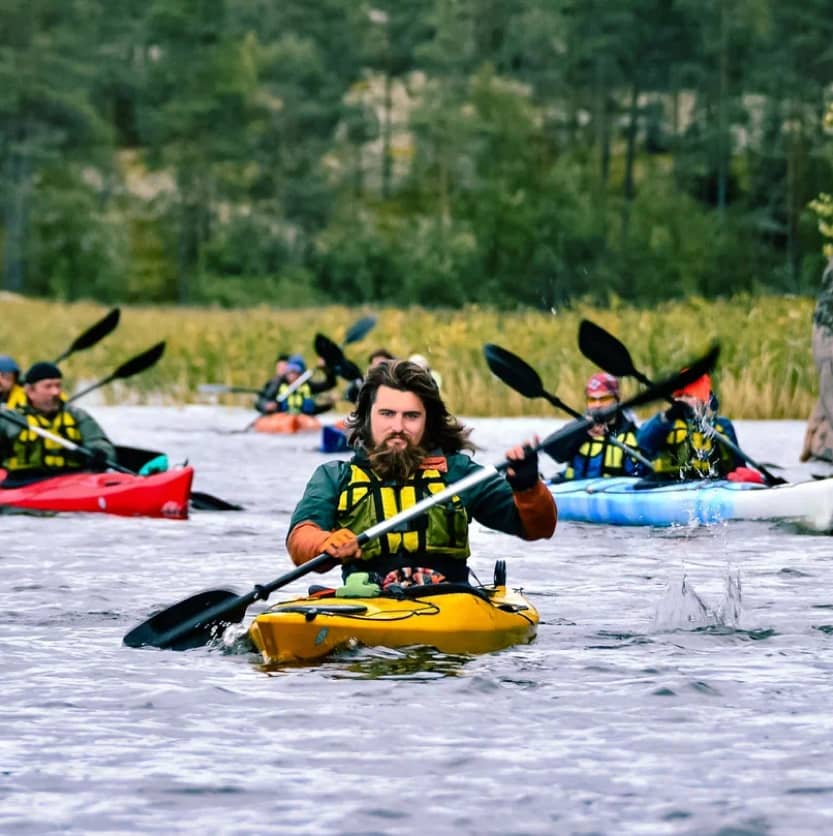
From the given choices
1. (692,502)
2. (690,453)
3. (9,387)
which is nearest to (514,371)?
(692,502)

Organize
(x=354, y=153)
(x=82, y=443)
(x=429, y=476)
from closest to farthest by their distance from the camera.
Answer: (x=429, y=476)
(x=82, y=443)
(x=354, y=153)

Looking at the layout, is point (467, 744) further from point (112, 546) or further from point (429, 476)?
point (112, 546)

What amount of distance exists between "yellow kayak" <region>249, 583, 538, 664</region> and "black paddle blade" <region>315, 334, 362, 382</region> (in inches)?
433

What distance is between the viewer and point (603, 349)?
9680 mm

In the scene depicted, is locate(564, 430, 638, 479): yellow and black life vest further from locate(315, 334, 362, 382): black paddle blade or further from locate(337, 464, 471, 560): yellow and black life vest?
locate(315, 334, 362, 382): black paddle blade

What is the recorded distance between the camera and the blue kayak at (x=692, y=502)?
1045 cm

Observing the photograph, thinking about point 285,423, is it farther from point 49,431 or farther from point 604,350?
point 604,350

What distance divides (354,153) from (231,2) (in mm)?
7497

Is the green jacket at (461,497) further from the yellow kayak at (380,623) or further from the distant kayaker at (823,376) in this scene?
the distant kayaker at (823,376)

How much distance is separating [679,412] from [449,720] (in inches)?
217

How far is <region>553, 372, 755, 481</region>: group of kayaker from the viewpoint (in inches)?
419

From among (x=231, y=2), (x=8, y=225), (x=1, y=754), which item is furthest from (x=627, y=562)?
(x=231, y=2)

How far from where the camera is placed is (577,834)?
423 cm

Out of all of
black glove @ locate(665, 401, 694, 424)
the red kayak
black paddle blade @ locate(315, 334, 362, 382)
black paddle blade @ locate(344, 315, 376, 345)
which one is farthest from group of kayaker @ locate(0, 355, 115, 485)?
black paddle blade @ locate(344, 315, 376, 345)
